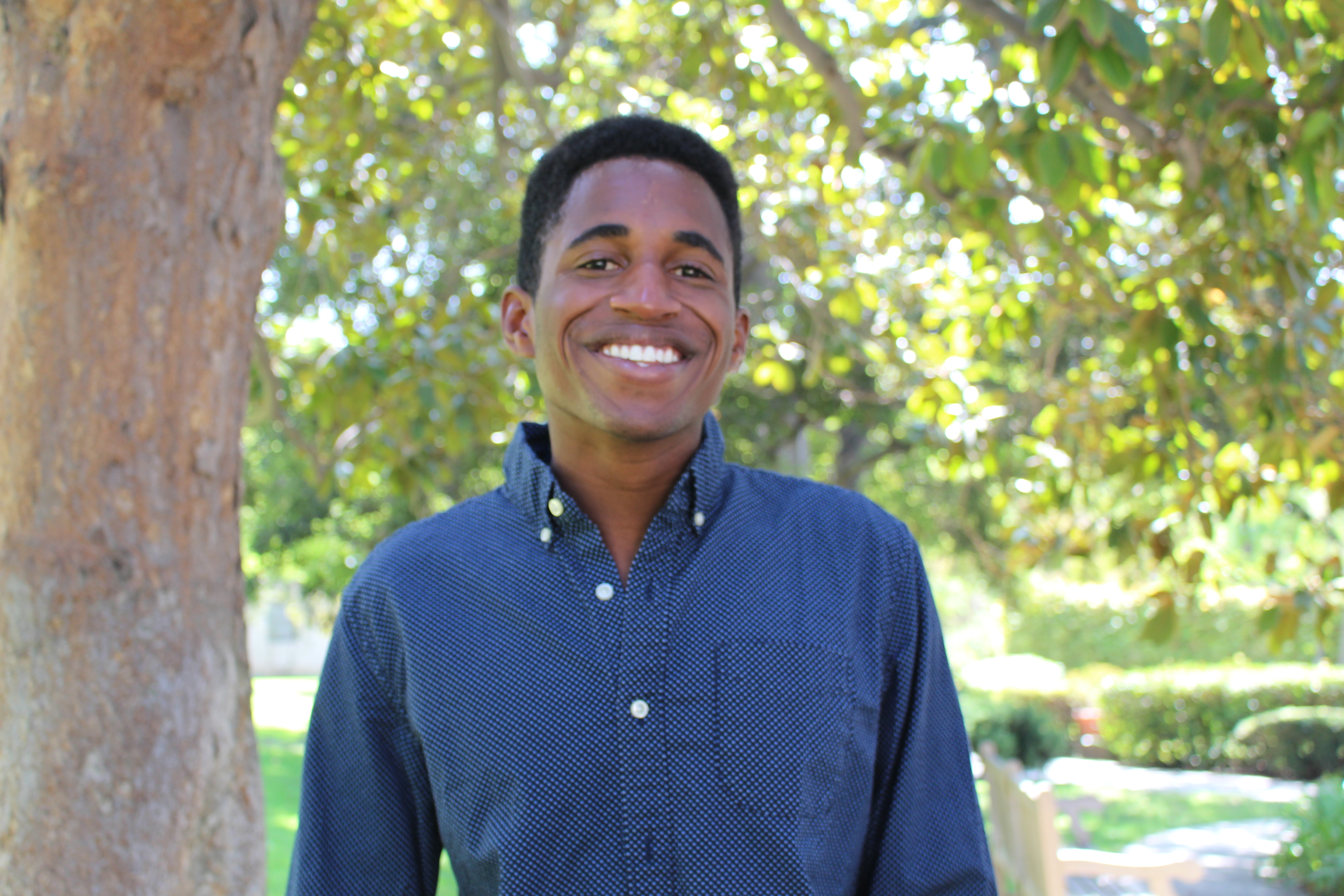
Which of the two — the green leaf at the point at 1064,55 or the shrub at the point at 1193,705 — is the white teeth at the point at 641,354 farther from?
the shrub at the point at 1193,705

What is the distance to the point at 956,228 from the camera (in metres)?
5.30

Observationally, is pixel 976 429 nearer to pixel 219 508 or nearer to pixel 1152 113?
pixel 1152 113

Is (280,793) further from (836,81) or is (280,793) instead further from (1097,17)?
(1097,17)

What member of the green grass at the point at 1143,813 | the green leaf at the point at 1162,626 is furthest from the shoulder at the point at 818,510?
the green grass at the point at 1143,813

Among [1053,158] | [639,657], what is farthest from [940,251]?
[639,657]

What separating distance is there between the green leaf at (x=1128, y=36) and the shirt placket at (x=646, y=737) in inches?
79.8

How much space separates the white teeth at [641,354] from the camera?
1.66 m

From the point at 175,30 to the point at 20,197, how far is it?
43cm

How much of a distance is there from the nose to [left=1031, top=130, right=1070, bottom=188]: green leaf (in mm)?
1933

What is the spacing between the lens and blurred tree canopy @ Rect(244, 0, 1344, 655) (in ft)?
12.1

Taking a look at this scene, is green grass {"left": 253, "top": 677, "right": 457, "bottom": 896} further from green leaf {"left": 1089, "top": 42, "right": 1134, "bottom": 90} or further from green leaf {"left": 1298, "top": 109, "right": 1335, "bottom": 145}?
green leaf {"left": 1298, "top": 109, "right": 1335, "bottom": 145}

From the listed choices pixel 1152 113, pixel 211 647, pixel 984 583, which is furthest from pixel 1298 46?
pixel 984 583

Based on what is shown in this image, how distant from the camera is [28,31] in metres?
2.29

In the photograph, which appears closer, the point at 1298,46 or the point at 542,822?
the point at 542,822
